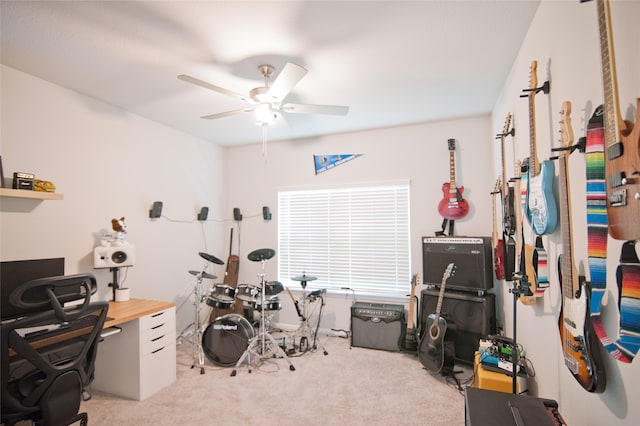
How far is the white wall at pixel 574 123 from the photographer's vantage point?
34.7 inches

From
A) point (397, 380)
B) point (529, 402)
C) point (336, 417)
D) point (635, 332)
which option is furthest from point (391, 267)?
point (635, 332)

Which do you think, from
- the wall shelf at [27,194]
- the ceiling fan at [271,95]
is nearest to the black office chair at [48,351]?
the wall shelf at [27,194]

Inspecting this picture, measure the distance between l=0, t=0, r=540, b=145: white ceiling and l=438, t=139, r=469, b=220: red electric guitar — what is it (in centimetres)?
63

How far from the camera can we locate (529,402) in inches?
50.2

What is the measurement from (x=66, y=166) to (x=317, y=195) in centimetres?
264

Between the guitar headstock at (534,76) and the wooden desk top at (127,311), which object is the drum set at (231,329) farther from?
the guitar headstock at (534,76)

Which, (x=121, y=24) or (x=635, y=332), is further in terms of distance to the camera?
(x=121, y=24)

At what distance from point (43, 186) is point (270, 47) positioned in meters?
2.02

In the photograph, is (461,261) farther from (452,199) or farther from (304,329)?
(304,329)

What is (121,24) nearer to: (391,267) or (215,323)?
(215,323)

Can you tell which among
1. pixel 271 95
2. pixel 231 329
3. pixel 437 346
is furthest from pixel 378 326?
pixel 271 95

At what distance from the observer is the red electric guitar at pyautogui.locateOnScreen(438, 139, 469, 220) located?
3.27 metres

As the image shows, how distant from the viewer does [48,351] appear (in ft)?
4.86

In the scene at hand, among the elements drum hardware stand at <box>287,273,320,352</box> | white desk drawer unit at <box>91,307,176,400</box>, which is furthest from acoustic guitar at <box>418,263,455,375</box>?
white desk drawer unit at <box>91,307,176,400</box>
